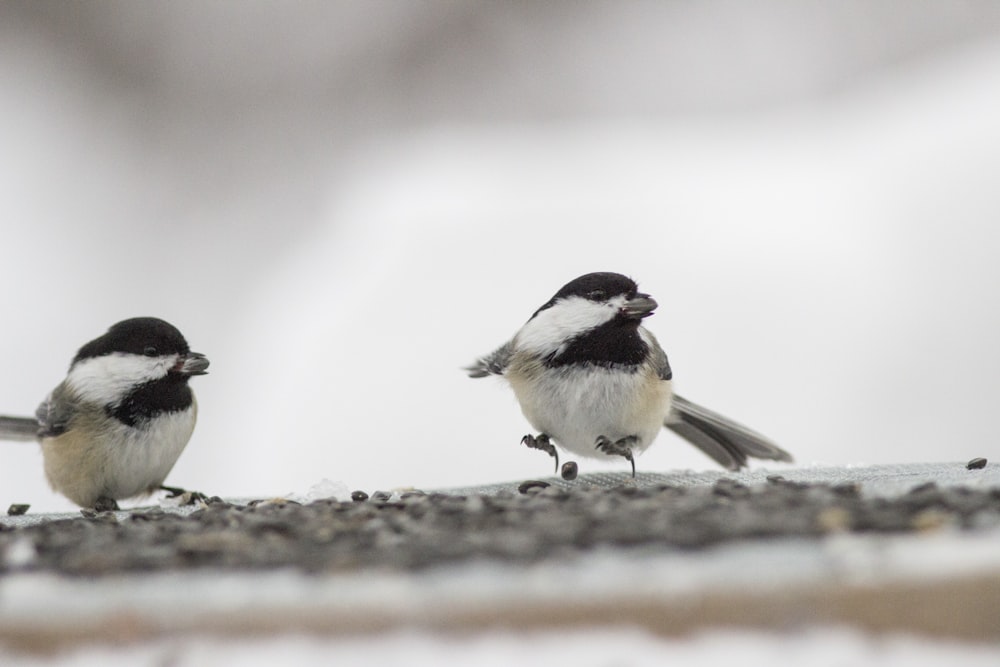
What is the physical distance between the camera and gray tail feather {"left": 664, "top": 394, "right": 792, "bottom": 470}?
1.80 m

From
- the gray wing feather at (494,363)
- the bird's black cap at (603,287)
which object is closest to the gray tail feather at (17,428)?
the gray wing feather at (494,363)

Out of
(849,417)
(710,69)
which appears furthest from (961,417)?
(710,69)

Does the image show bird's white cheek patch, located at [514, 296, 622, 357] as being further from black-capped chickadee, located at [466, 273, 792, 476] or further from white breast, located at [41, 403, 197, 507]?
white breast, located at [41, 403, 197, 507]

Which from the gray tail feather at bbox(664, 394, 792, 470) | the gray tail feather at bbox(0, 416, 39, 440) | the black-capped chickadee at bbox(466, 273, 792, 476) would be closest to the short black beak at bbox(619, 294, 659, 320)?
the black-capped chickadee at bbox(466, 273, 792, 476)

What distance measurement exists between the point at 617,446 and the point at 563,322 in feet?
0.68

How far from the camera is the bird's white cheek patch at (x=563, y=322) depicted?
150 cm

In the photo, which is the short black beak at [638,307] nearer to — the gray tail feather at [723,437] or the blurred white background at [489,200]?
the gray tail feather at [723,437]

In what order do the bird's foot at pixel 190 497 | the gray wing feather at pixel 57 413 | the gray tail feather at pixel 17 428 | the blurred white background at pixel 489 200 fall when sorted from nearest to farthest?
1. the bird's foot at pixel 190 497
2. the gray wing feather at pixel 57 413
3. the gray tail feather at pixel 17 428
4. the blurred white background at pixel 489 200

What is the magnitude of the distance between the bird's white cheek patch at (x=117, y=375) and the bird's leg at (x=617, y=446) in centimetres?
66

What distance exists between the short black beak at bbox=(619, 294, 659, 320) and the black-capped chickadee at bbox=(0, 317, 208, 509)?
24.9 inches

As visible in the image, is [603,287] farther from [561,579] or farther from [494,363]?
[561,579]

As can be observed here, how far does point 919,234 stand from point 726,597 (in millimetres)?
Result: 2287

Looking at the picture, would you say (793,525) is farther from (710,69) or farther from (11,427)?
(710,69)

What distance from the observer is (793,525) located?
0.73 metres
